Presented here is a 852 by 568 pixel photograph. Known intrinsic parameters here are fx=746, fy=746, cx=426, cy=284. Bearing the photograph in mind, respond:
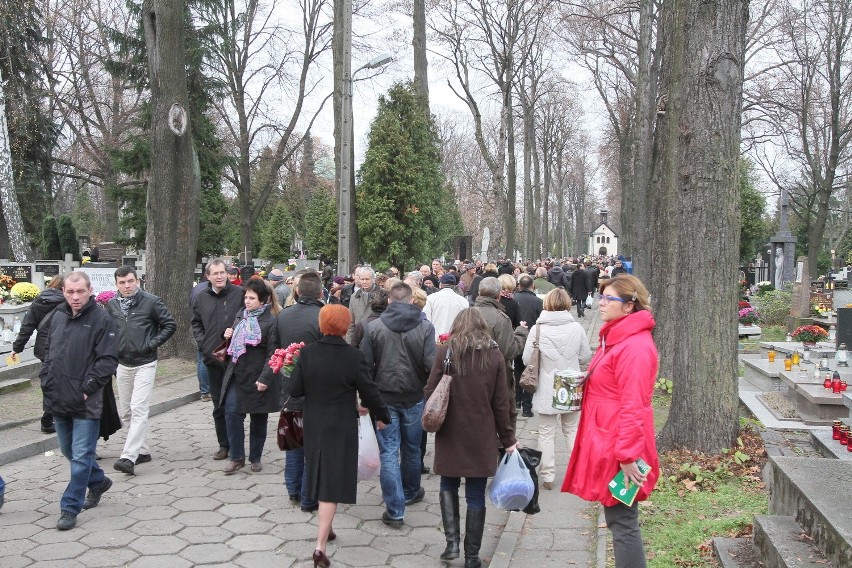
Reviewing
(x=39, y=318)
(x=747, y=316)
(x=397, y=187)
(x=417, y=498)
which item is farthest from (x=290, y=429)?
(x=397, y=187)

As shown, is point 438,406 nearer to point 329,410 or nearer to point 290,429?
point 329,410

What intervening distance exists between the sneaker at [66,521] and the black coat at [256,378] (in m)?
1.76

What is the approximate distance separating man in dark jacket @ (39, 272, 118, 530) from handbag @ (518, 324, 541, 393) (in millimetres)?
3678

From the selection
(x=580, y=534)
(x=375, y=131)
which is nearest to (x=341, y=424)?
(x=580, y=534)

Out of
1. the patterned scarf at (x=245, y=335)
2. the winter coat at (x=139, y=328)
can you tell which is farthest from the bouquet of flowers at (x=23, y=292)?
the patterned scarf at (x=245, y=335)

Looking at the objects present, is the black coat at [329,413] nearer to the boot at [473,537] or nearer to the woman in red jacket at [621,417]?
the boot at [473,537]

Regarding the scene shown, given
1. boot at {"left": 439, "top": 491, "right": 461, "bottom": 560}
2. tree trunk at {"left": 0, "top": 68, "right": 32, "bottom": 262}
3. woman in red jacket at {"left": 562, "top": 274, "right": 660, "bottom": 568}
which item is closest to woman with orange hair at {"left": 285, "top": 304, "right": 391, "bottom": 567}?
boot at {"left": 439, "top": 491, "right": 461, "bottom": 560}

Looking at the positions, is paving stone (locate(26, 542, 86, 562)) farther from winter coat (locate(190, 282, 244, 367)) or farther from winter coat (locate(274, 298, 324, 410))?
winter coat (locate(190, 282, 244, 367))

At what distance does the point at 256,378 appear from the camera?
7035mm

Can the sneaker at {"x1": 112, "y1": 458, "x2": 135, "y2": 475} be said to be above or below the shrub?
below

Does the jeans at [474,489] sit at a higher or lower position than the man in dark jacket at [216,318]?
lower

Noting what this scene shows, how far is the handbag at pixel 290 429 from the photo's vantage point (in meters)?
5.93

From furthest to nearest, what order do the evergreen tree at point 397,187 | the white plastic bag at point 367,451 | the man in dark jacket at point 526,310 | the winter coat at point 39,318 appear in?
the evergreen tree at point 397,187 → the man in dark jacket at point 526,310 → the winter coat at point 39,318 → the white plastic bag at point 367,451

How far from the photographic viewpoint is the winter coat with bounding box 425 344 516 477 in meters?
4.93
